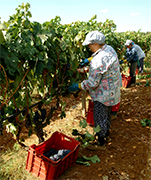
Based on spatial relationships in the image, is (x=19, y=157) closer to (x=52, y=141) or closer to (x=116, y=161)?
(x=52, y=141)

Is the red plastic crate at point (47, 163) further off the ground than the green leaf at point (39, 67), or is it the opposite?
the green leaf at point (39, 67)

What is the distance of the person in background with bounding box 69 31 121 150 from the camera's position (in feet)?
7.54

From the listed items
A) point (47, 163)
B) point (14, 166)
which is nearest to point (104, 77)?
point (47, 163)

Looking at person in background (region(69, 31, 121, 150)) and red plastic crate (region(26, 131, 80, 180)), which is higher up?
person in background (region(69, 31, 121, 150))

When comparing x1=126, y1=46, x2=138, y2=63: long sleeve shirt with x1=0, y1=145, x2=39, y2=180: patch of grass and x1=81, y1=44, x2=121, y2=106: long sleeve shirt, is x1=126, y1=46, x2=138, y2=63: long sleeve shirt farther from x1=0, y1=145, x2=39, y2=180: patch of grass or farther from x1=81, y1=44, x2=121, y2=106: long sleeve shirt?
x1=0, y1=145, x2=39, y2=180: patch of grass

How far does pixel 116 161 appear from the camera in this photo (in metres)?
2.52

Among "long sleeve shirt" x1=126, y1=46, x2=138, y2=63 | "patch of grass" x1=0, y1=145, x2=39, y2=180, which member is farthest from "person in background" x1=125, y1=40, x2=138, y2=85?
"patch of grass" x1=0, y1=145, x2=39, y2=180

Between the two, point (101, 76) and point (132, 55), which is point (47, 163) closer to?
point (101, 76)

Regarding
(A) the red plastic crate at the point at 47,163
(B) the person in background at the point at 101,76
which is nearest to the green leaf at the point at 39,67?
(B) the person in background at the point at 101,76

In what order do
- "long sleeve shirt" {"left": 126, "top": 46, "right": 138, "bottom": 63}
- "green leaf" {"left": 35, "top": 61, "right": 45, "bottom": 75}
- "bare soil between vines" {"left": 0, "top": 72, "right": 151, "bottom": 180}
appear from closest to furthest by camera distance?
"green leaf" {"left": 35, "top": 61, "right": 45, "bottom": 75} → "bare soil between vines" {"left": 0, "top": 72, "right": 151, "bottom": 180} → "long sleeve shirt" {"left": 126, "top": 46, "right": 138, "bottom": 63}

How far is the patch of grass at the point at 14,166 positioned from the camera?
7.47ft

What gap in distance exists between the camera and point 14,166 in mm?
2463

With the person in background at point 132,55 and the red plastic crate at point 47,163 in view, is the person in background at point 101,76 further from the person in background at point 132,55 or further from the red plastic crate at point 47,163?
the person in background at point 132,55

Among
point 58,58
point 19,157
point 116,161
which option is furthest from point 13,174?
point 58,58
